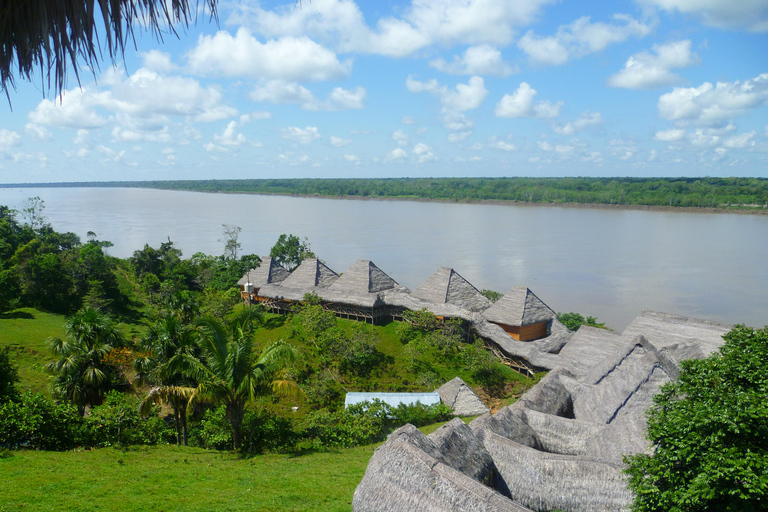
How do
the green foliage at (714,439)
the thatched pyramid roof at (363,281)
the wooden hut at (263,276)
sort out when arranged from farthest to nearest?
1. the wooden hut at (263,276)
2. the thatched pyramid roof at (363,281)
3. the green foliage at (714,439)

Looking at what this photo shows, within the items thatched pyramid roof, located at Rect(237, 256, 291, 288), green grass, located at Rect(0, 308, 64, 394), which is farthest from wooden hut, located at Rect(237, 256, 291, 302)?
green grass, located at Rect(0, 308, 64, 394)

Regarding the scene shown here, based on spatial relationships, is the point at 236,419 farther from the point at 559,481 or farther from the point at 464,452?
the point at 559,481

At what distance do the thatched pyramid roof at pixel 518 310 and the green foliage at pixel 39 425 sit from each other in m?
13.8

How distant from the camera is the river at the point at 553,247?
29906 millimetres

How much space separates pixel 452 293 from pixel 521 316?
321cm

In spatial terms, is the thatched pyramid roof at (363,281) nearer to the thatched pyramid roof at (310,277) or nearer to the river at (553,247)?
the thatched pyramid roof at (310,277)

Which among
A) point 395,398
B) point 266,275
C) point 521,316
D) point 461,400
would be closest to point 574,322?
point 521,316

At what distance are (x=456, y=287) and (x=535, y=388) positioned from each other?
29.8ft

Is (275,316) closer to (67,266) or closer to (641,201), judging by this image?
(67,266)

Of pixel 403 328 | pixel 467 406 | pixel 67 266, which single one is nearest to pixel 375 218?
pixel 67 266

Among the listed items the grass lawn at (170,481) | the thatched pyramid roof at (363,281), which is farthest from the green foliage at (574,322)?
the grass lawn at (170,481)

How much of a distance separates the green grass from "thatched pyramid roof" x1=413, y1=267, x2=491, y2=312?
13.5 meters

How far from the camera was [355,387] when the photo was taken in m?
15.2

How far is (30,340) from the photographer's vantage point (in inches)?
712
